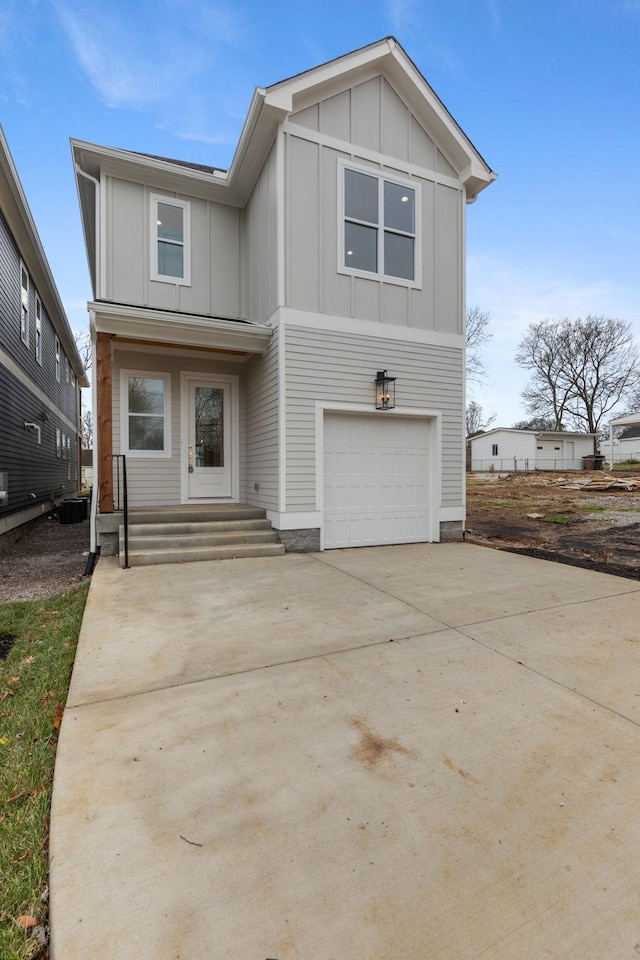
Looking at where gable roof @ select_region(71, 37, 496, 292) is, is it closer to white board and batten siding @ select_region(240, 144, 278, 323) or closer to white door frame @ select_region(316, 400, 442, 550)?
white board and batten siding @ select_region(240, 144, 278, 323)

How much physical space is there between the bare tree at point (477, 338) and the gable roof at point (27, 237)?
1805cm

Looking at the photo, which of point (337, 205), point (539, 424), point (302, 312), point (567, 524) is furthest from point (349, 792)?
point (539, 424)

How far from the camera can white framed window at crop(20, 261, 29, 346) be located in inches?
384

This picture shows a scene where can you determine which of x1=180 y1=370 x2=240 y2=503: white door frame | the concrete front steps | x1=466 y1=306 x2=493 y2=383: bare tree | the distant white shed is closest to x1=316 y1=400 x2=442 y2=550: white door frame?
the concrete front steps

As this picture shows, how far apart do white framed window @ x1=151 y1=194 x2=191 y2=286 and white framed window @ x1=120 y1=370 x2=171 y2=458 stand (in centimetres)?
170

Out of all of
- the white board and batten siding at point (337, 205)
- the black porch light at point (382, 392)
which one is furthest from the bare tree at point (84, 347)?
the black porch light at point (382, 392)

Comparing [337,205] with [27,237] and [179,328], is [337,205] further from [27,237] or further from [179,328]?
[27,237]

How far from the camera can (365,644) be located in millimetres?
3154

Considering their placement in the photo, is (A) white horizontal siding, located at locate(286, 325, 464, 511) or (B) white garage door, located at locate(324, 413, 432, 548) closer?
(A) white horizontal siding, located at locate(286, 325, 464, 511)

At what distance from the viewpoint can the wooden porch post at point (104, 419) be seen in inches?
235

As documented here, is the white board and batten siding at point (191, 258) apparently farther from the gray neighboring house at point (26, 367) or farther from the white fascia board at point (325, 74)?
→ the white fascia board at point (325, 74)

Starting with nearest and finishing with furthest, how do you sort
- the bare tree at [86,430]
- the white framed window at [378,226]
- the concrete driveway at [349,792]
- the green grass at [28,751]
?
the concrete driveway at [349,792] → the green grass at [28,751] → the white framed window at [378,226] → the bare tree at [86,430]

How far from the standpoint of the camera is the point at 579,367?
119 feet

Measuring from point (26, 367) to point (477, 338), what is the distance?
20.1m
